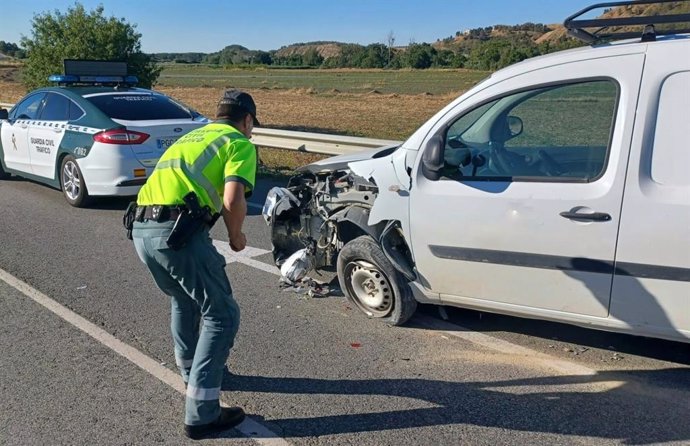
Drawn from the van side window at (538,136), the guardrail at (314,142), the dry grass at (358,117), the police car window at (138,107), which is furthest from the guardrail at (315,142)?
the dry grass at (358,117)

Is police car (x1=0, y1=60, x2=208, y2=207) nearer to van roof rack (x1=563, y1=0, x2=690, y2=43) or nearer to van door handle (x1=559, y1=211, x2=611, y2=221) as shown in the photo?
van roof rack (x1=563, y1=0, x2=690, y2=43)

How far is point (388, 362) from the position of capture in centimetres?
405

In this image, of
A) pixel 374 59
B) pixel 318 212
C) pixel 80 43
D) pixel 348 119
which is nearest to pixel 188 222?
pixel 318 212

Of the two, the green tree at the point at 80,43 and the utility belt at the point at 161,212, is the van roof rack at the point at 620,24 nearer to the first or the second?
the utility belt at the point at 161,212

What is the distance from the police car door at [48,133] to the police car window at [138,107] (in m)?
0.55

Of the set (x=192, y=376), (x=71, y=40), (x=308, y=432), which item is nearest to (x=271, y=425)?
(x=308, y=432)

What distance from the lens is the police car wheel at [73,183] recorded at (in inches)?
327

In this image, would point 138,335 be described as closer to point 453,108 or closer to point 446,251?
point 446,251

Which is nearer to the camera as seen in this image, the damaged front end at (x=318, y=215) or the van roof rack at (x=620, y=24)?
the van roof rack at (x=620, y=24)

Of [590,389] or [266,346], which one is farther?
[266,346]

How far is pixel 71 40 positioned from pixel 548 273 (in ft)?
58.4

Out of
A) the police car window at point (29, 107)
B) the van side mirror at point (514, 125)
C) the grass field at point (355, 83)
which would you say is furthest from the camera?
the grass field at point (355, 83)

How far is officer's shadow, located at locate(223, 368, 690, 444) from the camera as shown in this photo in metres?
3.29

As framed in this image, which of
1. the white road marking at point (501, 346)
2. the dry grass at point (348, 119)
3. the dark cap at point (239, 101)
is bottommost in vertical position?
the white road marking at point (501, 346)
